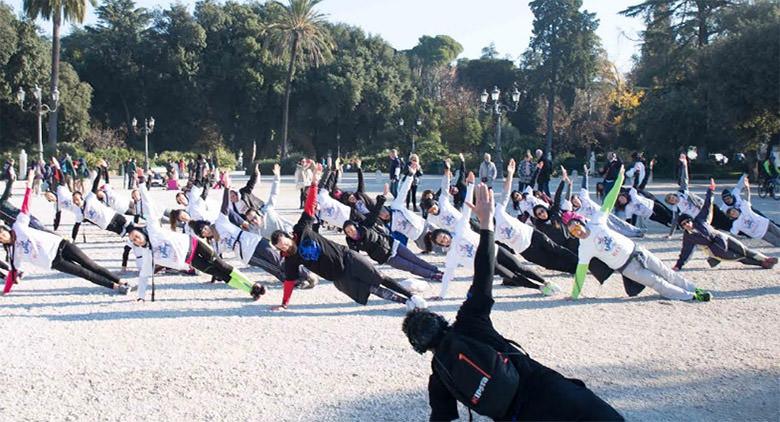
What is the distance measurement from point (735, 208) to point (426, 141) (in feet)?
131

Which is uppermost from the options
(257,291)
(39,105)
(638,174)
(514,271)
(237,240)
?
(39,105)

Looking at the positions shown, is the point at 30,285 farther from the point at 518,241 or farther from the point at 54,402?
the point at 518,241

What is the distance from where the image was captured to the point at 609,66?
2212 inches

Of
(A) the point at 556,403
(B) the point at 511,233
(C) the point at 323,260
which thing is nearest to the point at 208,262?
(C) the point at 323,260

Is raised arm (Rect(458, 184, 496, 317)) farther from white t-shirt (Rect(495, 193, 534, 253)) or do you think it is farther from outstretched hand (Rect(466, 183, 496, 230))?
white t-shirt (Rect(495, 193, 534, 253))

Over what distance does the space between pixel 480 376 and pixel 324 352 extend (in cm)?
396

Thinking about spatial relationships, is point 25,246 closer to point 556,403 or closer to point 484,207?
point 484,207

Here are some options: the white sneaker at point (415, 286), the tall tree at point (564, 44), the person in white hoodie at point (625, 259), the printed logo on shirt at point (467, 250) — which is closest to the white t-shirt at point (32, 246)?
the white sneaker at point (415, 286)

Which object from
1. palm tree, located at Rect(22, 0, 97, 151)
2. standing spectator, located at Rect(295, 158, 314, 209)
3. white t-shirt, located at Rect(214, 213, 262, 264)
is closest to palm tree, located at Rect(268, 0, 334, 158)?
palm tree, located at Rect(22, 0, 97, 151)

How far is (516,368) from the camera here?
3098 mm

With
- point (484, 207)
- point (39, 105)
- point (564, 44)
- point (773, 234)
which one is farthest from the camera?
point (564, 44)

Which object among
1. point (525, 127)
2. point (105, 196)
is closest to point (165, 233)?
point (105, 196)

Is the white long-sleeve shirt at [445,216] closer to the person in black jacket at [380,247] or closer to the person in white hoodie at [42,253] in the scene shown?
the person in black jacket at [380,247]

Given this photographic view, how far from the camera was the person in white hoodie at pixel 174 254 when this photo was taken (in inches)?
340
